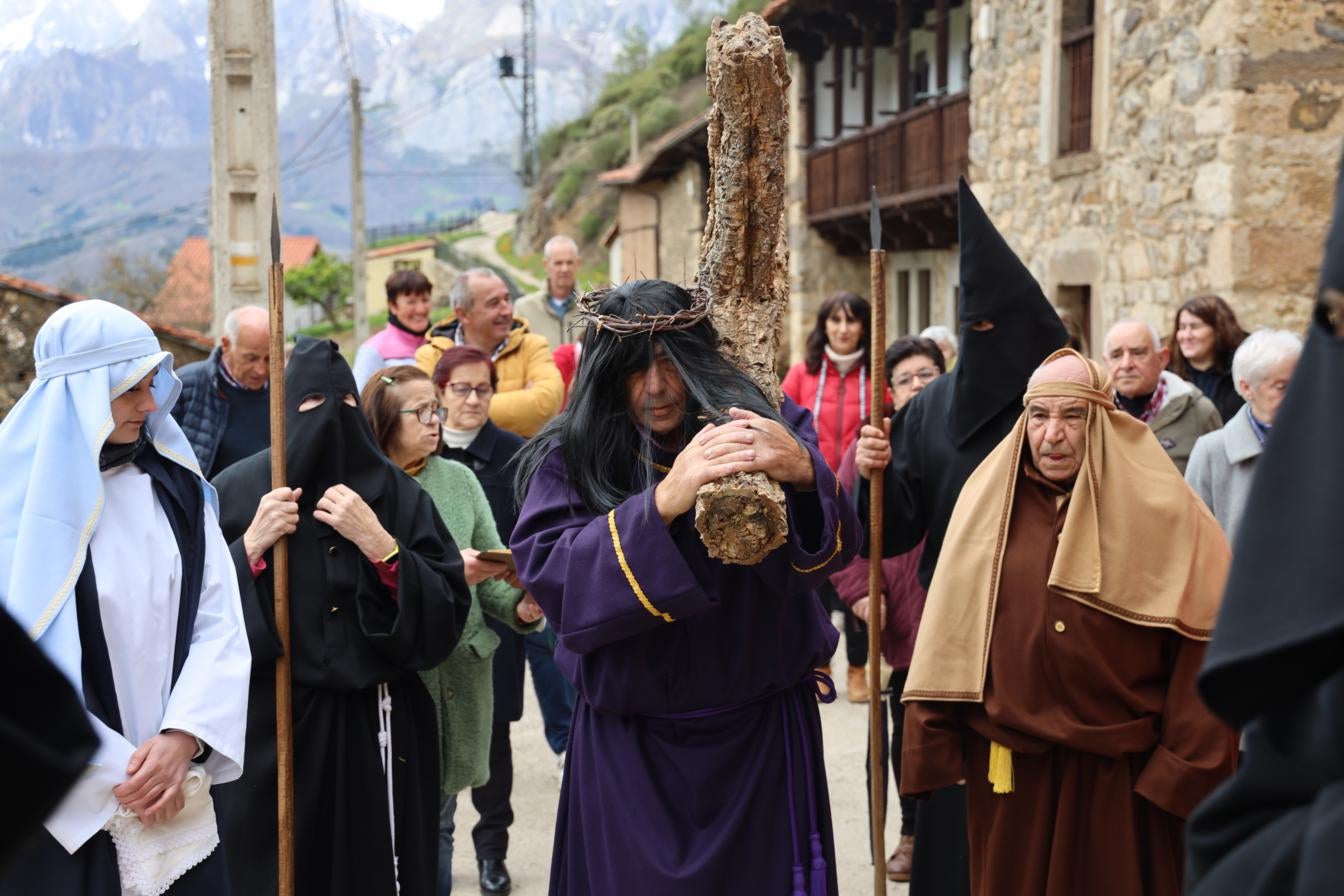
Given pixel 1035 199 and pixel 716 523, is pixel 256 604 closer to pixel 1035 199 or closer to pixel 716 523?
Answer: pixel 716 523

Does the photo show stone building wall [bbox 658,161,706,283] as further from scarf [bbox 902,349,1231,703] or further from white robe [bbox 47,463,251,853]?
white robe [bbox 47,463,251,853]

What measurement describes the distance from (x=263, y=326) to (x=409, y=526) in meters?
2.28

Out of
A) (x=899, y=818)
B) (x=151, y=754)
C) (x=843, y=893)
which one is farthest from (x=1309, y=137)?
(x=151, y=754)

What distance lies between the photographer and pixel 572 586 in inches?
111

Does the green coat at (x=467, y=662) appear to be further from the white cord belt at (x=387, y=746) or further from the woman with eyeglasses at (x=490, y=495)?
the woman with eyeglasses at (x=490, y=495)

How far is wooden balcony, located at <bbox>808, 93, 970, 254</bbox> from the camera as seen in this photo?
14.8 m

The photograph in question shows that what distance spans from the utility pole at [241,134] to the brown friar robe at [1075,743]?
613cm

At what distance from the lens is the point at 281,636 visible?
140 inches

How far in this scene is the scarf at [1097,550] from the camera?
10.9 ft

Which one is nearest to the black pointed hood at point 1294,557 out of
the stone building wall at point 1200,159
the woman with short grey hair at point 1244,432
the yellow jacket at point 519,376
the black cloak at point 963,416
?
the black cloak at point 963,416

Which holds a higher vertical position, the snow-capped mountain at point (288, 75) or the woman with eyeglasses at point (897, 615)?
the snow-capped mountain at point (288, 75)

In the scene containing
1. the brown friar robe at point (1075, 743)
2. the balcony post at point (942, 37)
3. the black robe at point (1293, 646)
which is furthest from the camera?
the balcony post at point (942, 37)

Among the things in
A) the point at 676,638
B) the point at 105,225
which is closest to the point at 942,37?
the point at 676,638

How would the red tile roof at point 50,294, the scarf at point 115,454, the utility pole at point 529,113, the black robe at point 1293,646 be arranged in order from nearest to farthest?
the black robe at point 1293,646, the scarf at point 115,454, the red tile roof at point 50,294, the utility pole at point 529,113
